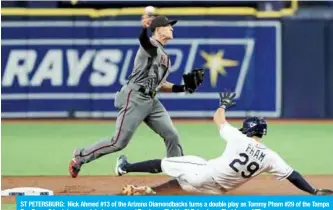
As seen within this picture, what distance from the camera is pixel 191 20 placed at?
1692 cm

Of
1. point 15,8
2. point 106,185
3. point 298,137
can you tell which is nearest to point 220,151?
point 298,137

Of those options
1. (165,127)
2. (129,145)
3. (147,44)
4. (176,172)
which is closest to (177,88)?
(165,127)

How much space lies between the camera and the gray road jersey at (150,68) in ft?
30.6

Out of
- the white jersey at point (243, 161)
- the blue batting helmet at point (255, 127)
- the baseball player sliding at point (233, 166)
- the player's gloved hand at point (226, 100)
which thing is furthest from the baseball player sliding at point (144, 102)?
the blue batting helmet at point (255, 127)

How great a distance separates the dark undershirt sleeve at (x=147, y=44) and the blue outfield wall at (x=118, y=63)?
7.63 meters

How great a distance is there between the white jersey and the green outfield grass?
8.38 feet

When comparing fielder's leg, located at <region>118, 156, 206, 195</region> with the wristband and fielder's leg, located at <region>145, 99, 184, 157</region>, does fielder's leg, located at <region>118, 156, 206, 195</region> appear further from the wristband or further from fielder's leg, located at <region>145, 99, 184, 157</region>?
the wristband

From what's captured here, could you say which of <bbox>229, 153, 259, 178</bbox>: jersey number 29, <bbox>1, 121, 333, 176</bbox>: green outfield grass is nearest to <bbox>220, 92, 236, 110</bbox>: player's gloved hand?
→ <bbox>229, 153, 259, 178</bbox>: jersey number 29

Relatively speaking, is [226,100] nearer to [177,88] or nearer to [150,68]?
[150,68]

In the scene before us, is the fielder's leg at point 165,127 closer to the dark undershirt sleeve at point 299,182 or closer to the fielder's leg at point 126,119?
the fielder's leg at point 126,119

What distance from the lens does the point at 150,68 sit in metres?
9.40

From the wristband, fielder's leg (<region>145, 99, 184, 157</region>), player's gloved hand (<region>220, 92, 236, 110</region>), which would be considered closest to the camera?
player's gloved hand (<region>220, 92, 236, 110</region>)

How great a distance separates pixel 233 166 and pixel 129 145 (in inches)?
206

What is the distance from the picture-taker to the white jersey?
327 inches
